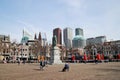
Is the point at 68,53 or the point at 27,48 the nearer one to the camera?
the point at 27,48

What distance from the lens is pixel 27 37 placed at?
6845 inches

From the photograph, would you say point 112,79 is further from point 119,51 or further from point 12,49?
point 119,51

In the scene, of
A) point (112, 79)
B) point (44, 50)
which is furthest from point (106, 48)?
point (112, 79)

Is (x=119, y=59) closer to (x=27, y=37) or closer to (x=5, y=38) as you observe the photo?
(x=5, y=38)

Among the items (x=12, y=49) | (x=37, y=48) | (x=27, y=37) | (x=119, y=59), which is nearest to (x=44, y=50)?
(x=37, y=48)

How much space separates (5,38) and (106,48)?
69821 mm

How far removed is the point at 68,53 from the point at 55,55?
3316 inches

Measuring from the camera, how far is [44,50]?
108m

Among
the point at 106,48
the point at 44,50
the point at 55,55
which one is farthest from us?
the point at 106,48

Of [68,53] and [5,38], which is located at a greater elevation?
[5,38]

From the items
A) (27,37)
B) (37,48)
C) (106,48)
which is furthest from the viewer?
(27,37)

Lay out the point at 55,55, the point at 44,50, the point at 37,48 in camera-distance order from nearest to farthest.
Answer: the point at 55,55
the point at 37,48
the point at 44,50

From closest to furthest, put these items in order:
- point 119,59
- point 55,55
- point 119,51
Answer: point 55,55 < point 119,59 < point 119,51

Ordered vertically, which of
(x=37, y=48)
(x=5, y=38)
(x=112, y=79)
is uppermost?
(x=5, y=38)
